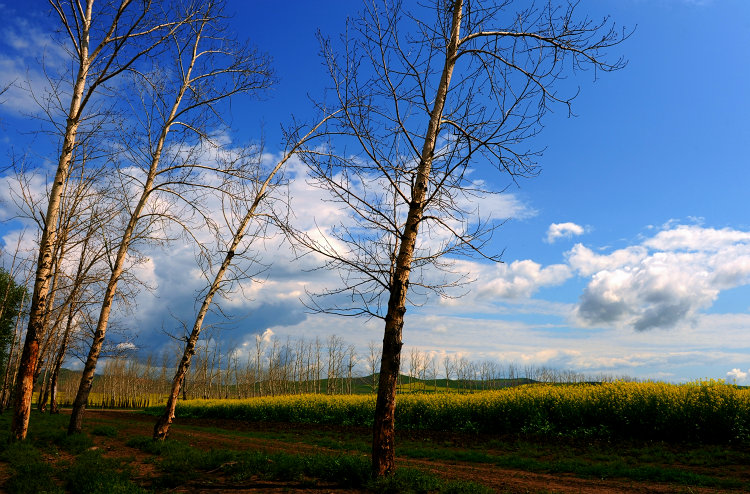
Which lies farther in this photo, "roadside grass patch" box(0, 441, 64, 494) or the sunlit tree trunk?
"roadside grass patch" box(0, 441, 64, 494)

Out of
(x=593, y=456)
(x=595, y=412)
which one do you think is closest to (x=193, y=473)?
(x=593, y=456)

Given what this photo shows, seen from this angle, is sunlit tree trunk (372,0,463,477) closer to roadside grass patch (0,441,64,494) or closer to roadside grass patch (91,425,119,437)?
roadside grass patch (0,441,64,494)

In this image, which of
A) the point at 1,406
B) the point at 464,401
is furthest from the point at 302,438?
the point at 1,406

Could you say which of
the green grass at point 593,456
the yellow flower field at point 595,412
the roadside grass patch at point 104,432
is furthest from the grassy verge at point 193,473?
the yellow flower field at point 595,412

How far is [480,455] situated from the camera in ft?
38.9

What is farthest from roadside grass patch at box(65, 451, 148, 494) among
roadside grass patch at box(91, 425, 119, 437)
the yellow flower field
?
the yellow flower field

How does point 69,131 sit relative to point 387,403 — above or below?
above

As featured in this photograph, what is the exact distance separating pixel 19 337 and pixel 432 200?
28.8 meters

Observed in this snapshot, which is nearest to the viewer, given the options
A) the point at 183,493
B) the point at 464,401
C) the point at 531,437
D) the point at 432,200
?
the point at 183,493

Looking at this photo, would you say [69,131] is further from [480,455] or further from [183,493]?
[480,455]

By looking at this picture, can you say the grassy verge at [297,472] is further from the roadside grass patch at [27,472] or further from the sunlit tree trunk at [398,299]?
the roadside grass patch at [27,472]

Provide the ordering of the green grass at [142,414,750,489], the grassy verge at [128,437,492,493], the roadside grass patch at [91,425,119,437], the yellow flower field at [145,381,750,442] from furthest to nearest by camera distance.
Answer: the roadside grass patch at [91,425,119,437] < the yellow flower field at [145,381,750,442] < the green grass at [142,414,750,489] < the grassy verge at [128,437,492,493]

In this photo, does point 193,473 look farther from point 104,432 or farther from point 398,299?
point 104,432

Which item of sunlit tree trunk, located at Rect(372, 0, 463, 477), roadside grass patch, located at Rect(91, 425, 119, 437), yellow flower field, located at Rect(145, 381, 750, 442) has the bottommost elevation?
roadside grass patch, located at Rect(91, 425, 119, 437)
